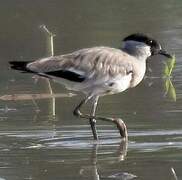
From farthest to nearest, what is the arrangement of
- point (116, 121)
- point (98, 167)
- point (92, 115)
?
point (92, 115) → point (116, 121) → point (98, 167)

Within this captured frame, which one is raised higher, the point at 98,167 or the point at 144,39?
the point at 144,39

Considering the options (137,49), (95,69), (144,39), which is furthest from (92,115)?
(144,39)

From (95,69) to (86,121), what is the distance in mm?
1126

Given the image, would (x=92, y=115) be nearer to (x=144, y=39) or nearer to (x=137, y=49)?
(x=137, y=49)

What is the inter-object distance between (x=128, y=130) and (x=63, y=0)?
463 inches

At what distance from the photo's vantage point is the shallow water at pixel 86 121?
916cm

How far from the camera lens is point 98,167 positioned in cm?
918

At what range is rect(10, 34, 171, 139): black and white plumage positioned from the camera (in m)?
10.5

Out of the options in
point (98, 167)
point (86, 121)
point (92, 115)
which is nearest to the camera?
point (98, 167)

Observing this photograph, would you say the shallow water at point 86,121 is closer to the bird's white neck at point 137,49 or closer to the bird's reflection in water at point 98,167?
the bird's reflection in water at point 98,167

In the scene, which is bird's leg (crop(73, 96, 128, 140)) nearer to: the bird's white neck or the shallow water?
the shallow water

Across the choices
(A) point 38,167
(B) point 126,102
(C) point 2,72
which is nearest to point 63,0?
(C) point 2,72

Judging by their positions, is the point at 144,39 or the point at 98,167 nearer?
the point at 98,167

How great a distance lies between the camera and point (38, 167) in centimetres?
927
